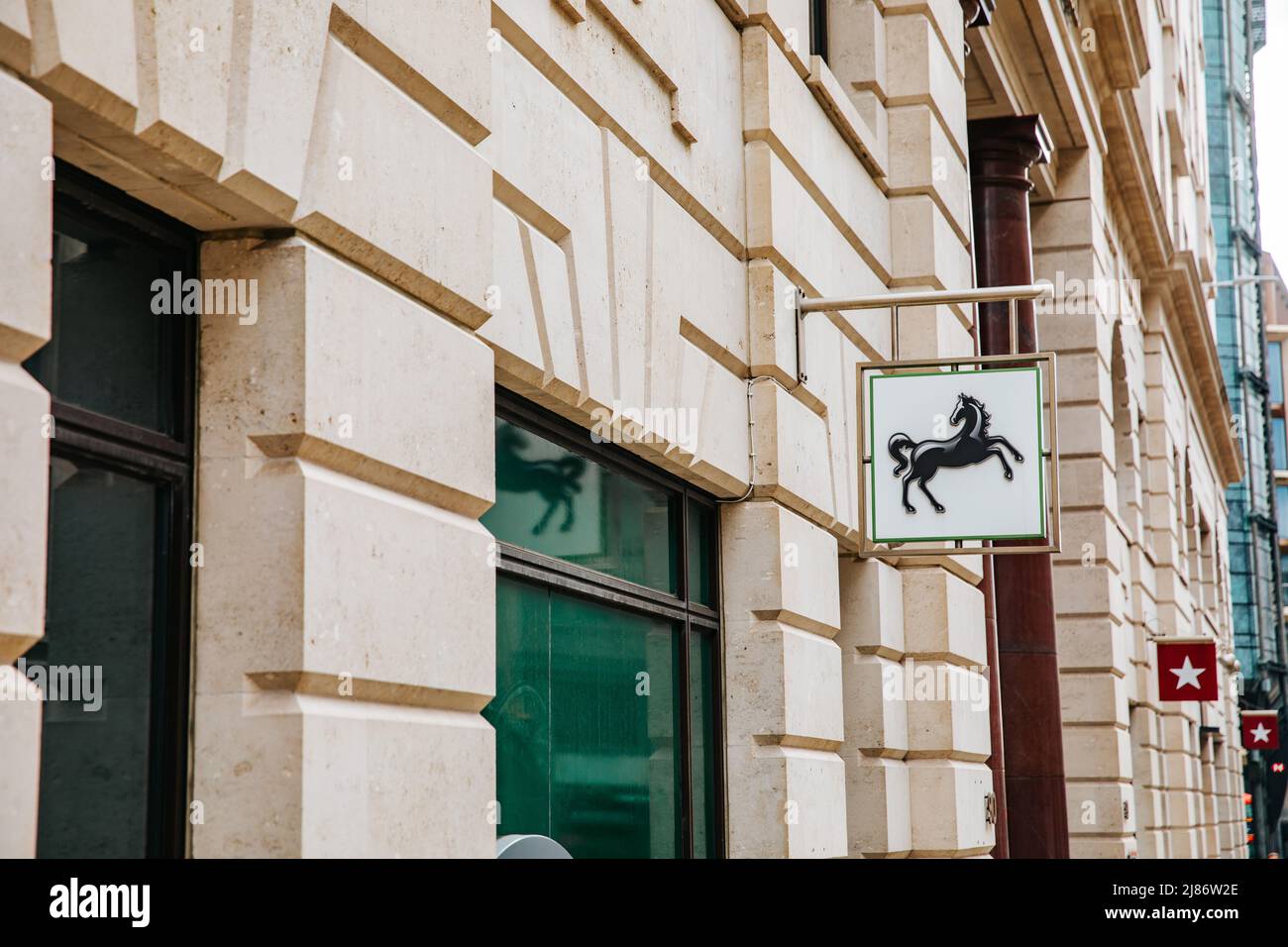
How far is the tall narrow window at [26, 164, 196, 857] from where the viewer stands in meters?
4.20

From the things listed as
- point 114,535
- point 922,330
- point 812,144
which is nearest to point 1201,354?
point 922,330

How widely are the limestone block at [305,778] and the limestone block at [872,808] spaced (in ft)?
19.2

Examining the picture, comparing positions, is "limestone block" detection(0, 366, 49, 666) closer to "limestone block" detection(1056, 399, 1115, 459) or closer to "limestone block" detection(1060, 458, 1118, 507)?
"limestone block" detection(1060, 458, 1118, 507)

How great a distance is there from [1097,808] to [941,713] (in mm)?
8745

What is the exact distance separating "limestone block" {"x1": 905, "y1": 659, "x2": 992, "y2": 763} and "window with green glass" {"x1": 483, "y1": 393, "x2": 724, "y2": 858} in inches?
112

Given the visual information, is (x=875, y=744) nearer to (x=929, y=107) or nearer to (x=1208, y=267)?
(x=929, y=107)

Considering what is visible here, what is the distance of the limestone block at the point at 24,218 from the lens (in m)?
3.61

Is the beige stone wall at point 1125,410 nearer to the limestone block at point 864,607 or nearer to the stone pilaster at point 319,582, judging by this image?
the limestone block at point 864,607

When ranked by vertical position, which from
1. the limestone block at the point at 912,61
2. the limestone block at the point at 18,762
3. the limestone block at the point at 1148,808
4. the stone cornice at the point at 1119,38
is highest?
the stone cornice at the point at 1119,38

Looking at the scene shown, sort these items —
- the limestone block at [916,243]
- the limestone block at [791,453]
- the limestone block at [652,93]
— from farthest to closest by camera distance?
the limestone block at [916,243], the limestone block at [791,453], the limestone block at [652,93]

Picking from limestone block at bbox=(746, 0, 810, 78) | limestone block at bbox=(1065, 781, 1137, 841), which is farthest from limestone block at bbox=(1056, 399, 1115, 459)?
limestone block at bbox=(746, 0, 810, 78)

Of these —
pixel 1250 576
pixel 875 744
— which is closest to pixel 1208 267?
pixel 1250 576

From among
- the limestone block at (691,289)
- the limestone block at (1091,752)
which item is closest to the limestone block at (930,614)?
the limestone block at (691,289)

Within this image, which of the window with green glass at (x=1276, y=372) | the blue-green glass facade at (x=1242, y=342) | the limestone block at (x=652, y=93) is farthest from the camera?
the window with green glass at (x=1276, y=372)
